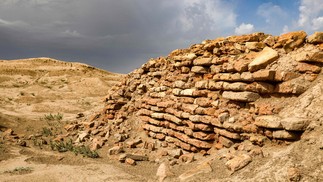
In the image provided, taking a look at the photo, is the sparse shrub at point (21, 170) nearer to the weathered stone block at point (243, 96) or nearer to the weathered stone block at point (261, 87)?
the weathered stone block at point (243, 96)

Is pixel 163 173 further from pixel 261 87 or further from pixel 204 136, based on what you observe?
pixel 261 87

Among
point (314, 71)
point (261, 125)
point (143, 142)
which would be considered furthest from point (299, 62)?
point (143, 142)

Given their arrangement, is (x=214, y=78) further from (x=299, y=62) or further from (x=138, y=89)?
(x=138, y=89)

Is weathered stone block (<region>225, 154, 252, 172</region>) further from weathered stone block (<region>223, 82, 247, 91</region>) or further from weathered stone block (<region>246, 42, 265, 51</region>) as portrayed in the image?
weathered stone block (<region>246, 42, 265, 51</region>)

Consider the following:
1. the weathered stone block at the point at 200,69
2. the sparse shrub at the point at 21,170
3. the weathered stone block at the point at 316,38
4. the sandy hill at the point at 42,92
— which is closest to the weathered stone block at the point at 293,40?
the weathered stone block at the point at 316,38

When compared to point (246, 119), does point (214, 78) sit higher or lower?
higher

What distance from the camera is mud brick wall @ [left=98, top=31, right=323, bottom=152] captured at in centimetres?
532

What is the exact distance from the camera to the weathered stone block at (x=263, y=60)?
5.66 m

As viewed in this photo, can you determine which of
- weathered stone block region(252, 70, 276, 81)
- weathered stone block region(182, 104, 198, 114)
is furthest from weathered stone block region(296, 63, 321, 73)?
weathered stone block region(182, 104, 198, 114)

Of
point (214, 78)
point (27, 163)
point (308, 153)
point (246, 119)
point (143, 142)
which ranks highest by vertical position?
point (214, 78)

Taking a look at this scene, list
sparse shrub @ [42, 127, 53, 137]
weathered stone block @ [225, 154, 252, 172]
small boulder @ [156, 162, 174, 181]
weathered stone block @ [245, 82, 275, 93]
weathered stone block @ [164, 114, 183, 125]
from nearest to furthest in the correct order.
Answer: weathered stone block @ [225, 154, 252, 172] → weathered stone block @ [245, 82, 275, 93] → small boulder @ [156, 162, 174, 181] → weathered stone block @ [164, 114, 183, 125] → sparse shrub @ [42, 127, 53, 137]

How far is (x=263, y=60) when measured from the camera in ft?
18.7

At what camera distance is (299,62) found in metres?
5.40

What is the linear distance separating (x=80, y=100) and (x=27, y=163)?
14.0 metres
